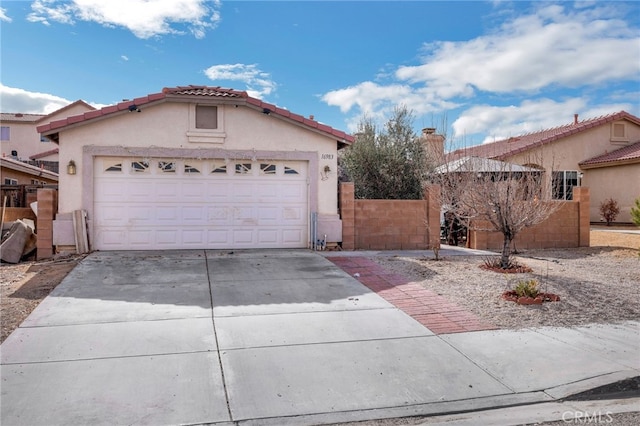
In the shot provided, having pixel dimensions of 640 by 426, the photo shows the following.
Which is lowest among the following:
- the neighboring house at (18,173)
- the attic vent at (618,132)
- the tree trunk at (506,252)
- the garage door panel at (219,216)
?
the tree trunk at (506,252)

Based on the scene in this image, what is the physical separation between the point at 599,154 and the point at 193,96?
70.1ft

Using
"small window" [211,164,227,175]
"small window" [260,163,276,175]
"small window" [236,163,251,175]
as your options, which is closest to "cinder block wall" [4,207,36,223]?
"small window" [211,164,227,175]

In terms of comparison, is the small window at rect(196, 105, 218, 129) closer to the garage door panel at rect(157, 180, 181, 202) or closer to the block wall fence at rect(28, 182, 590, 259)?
the garage door panel at rect(157, 180, 181, 202)

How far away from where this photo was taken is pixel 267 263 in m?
10.8

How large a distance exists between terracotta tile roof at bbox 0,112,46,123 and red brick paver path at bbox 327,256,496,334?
129 ft

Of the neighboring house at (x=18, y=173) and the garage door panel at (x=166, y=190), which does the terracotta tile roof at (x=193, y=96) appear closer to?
the garage door panel at (x=166, y=190)

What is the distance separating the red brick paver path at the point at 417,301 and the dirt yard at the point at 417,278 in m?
0.44

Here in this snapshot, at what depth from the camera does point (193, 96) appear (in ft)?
39.8

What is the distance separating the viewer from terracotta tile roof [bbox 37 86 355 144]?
11711 millimetres

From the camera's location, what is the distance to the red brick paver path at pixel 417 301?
22.2 feet

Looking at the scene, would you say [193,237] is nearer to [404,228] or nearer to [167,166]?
[167,166]

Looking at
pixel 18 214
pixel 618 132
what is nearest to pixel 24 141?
pixel 18 214

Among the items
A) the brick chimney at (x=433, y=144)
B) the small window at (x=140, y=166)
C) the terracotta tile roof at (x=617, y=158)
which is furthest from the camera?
the terracotta tile roof at (x=617, y=158)

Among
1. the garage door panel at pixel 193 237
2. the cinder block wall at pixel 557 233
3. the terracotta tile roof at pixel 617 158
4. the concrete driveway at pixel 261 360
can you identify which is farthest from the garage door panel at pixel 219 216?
the terracotta tile roof at pixel 617 158
